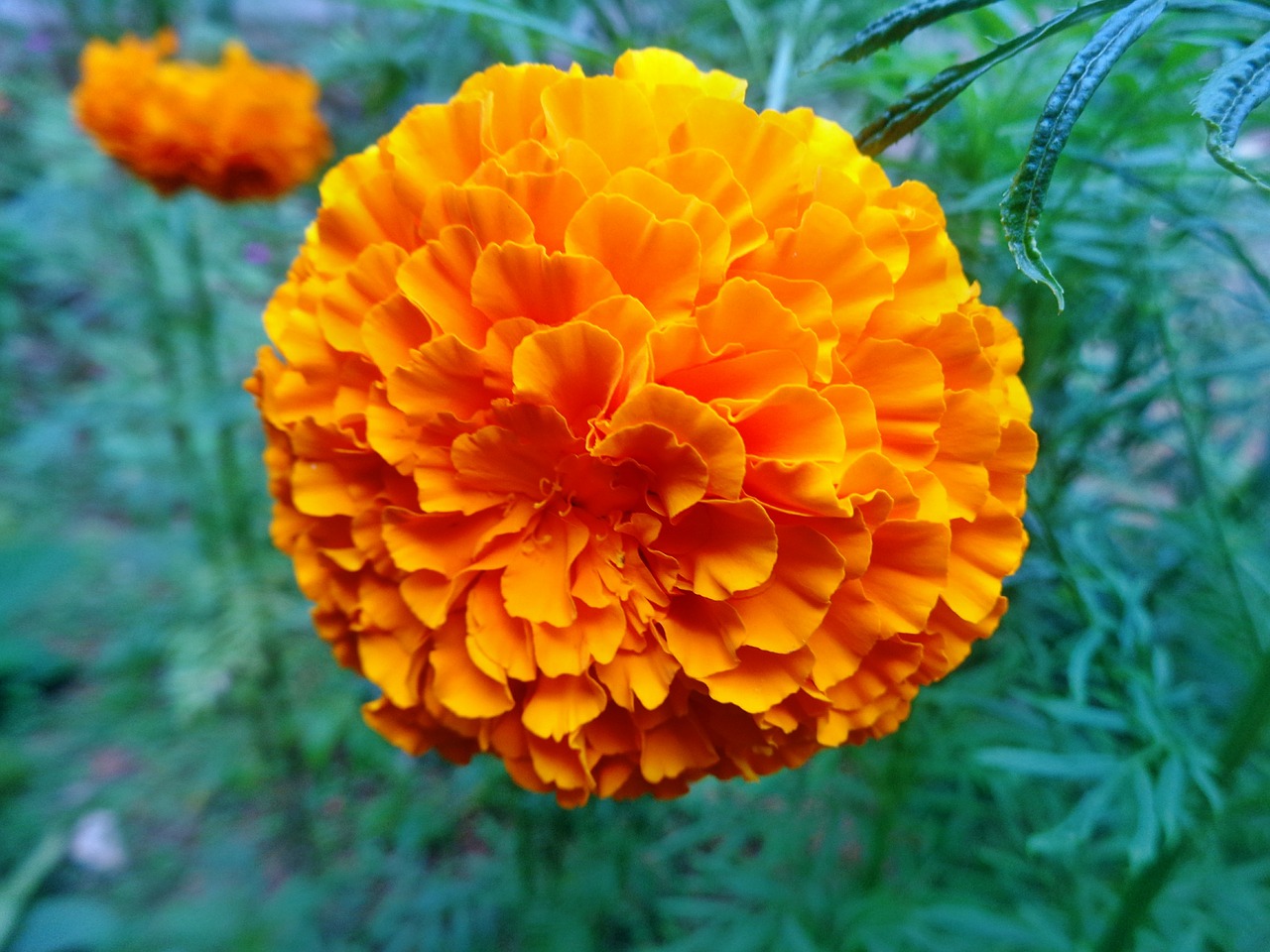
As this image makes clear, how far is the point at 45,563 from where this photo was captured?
1878 mm

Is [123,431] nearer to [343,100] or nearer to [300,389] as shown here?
[343,100]

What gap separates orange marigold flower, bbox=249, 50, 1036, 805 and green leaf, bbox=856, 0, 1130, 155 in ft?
0.12

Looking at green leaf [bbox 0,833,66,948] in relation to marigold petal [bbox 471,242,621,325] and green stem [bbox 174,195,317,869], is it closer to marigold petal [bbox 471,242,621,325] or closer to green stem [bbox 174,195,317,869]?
green stem [bbox 174,195,317,869]

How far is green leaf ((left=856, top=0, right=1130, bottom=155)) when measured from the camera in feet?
1.43

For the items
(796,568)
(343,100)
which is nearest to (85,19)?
(343,100)

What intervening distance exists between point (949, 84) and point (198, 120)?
4.47ft

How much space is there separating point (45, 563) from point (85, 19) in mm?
1360

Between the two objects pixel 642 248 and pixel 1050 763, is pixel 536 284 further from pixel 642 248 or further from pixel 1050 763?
pixel 1050 763

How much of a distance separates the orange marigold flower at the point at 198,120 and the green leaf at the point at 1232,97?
1.47 m

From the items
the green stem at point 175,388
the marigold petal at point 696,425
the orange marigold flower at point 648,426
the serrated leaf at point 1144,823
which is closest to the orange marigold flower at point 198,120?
the green stem at point 175,388

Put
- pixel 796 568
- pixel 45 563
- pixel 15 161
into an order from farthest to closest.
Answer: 1. pixel 15 161
2. pixel 45 563
3. pixel 796 568

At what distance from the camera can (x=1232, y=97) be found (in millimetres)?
374

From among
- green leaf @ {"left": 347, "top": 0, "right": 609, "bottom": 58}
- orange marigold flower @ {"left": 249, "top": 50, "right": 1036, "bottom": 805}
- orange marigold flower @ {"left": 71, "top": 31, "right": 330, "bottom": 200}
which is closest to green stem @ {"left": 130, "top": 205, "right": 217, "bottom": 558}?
orange marigold flower @ {"left": 71, "top": 31, "right": 330, "bottom": 200}

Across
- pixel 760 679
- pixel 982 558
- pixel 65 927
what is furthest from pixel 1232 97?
pixel 65 927
